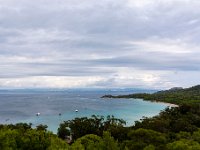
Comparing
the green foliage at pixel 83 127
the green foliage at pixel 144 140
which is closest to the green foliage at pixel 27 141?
the green foliage at pixel 144 140

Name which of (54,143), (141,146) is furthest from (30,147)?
(141,146)

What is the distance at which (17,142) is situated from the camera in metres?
44.6

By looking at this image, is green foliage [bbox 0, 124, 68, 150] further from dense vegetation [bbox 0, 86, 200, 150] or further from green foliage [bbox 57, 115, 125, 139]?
green foliage [bbox 57, 115, 125, 139]

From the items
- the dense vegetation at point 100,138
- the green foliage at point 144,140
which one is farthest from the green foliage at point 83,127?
the green foliage at point 144,140

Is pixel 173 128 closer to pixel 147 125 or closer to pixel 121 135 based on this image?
pixel 147 125

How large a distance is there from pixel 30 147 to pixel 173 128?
37.0 m

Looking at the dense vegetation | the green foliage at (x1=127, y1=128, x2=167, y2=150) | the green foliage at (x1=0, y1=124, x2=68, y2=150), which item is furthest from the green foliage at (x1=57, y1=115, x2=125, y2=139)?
the green foliage at (x1=0, y1=124, x2=68, y2=150)

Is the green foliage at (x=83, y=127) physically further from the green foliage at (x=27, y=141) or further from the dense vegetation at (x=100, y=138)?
the green foliage at (x=27, y=141)

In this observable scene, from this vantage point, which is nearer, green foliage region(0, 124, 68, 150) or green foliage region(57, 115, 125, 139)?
green foliage region(0, 124, 68, 150)

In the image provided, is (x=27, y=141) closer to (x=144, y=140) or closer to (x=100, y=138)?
(x=100, y=138)

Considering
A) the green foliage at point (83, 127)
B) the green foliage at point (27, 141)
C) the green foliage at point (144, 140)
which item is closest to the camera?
the green foliage at point (27, 141)

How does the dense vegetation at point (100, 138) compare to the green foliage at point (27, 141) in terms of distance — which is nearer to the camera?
the dense vegetation at point (100, 138)

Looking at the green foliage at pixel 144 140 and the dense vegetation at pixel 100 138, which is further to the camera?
the green foliage at pixel 144 140

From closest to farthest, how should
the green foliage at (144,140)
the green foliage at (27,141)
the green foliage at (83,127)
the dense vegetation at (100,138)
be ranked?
1. the dense vegetation at (100,138)
2. the green foliage at (27,141)
3. the green foliage at (144,140)
4. the green foliage at (83,127)
